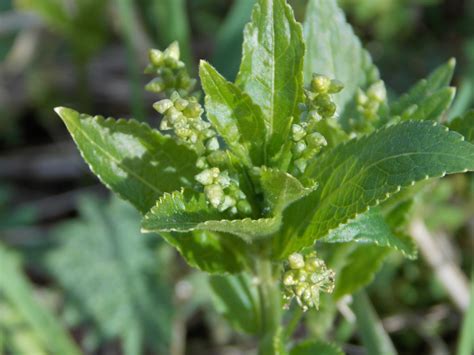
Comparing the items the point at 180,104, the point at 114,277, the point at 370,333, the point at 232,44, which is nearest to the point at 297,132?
the point at 180,104

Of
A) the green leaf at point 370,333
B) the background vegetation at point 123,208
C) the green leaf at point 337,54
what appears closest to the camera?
the green leaf at point 337,54

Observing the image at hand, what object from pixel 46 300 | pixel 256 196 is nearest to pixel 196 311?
pixel 46 300

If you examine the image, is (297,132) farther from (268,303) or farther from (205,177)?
(268,303)

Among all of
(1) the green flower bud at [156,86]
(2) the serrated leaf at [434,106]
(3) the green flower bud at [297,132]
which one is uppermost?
(1) the green flower bud at [156,86]

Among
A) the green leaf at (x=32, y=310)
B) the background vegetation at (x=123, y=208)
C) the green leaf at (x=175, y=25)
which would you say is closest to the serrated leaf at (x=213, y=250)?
the background vegetation at (x=123, y=208)

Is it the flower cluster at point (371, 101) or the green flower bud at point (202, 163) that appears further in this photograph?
the flower cluster at point (371, 101)

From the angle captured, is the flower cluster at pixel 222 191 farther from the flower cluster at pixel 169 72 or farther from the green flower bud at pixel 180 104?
the flower cluster at pixel 169 72

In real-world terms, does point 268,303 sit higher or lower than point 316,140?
lower
